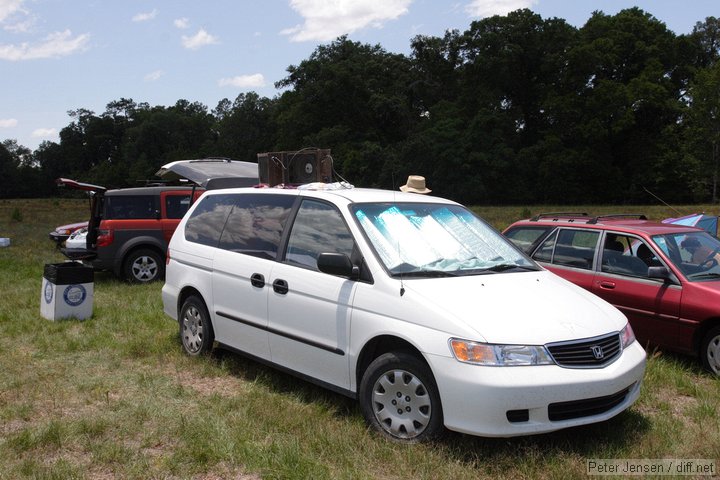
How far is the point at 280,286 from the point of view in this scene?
17.7 feet

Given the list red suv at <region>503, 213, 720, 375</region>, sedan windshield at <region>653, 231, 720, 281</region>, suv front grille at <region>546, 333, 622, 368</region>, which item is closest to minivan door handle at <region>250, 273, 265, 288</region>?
→ suv front grille at <region>546, 333, 622, 368</region>

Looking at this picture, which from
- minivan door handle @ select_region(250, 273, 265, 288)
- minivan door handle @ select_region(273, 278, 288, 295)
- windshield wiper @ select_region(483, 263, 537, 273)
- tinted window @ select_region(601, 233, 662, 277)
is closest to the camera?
windshield wiper @ select_region(483, 263, 537, 273)

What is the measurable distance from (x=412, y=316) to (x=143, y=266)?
31.2 feet

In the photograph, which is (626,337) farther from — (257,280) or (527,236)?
(527,236)

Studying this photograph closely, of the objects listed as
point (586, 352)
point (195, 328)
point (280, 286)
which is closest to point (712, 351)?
point (586, 352)

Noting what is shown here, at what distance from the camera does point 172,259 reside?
7125mm

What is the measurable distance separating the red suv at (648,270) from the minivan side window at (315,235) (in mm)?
3210

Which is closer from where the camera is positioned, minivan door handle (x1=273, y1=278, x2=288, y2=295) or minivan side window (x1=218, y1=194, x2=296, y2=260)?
minivan door handle (x1=273, y1=278, x2=288, y2=295)

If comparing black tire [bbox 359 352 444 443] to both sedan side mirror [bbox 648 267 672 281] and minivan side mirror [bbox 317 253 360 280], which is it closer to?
minivan side mirror [bbox 317 253 360 280]

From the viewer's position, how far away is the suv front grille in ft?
13.6

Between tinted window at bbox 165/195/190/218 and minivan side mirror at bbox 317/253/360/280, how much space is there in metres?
8.79

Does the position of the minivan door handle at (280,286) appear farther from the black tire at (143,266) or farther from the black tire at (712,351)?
the black tire at (143,266)

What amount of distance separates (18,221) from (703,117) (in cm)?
4678

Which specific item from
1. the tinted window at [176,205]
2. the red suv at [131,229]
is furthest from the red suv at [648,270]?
the tinted window at [176,205]
